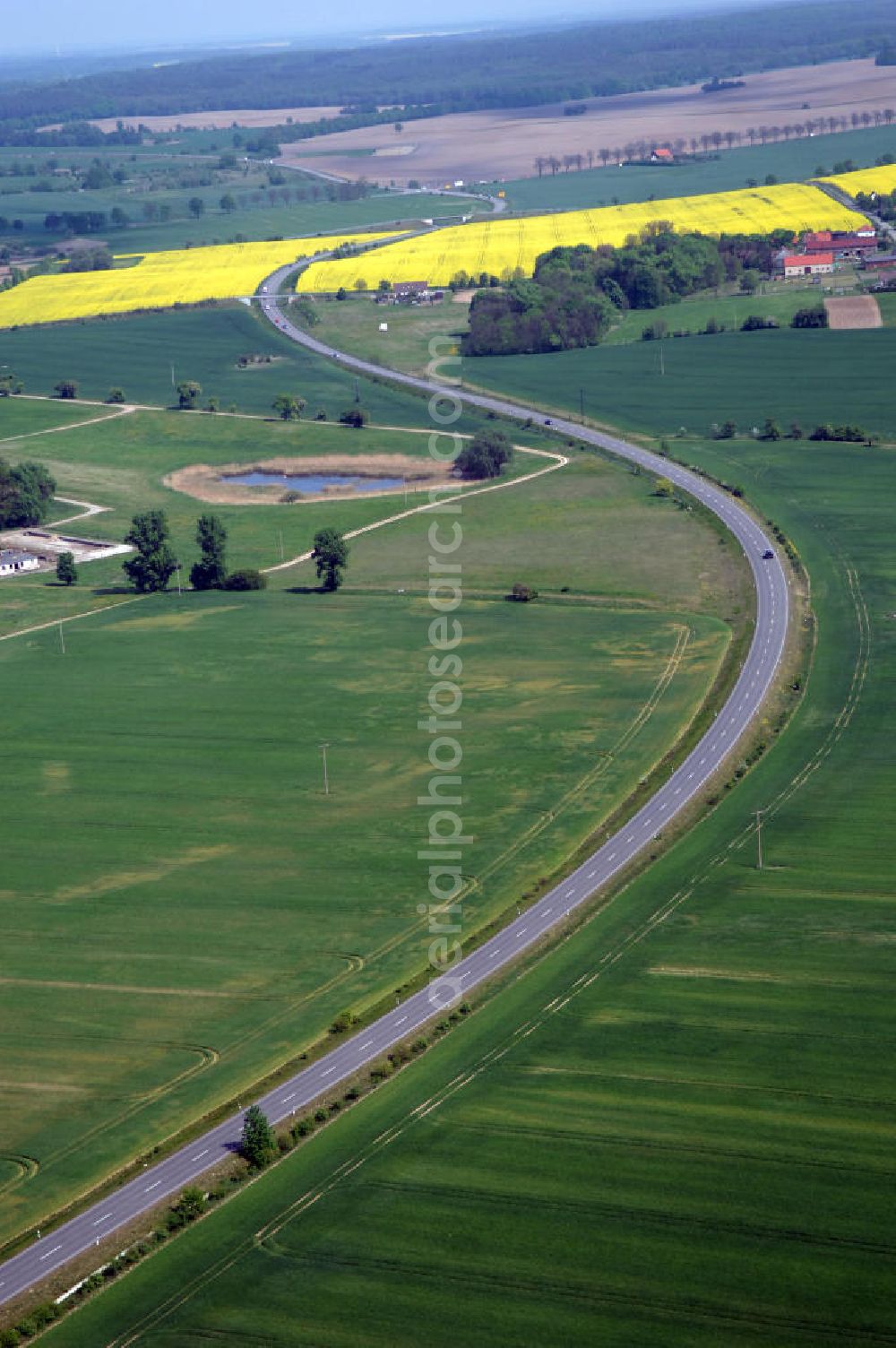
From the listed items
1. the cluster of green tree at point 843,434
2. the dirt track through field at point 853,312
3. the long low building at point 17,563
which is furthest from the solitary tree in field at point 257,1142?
the dirt track through field at point 853,312

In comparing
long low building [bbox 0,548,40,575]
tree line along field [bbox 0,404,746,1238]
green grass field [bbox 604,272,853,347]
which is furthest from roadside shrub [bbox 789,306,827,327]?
long low building [bbox 0,548,40,575]

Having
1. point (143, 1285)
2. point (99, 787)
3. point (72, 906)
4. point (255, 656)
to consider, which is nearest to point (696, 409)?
point (255, 656)

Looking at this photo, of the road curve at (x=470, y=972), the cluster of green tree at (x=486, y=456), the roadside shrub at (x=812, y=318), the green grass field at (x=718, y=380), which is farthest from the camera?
the roadside shrub at (x=812, y=318)

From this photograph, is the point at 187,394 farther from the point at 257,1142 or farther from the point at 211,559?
the point at 257,1142

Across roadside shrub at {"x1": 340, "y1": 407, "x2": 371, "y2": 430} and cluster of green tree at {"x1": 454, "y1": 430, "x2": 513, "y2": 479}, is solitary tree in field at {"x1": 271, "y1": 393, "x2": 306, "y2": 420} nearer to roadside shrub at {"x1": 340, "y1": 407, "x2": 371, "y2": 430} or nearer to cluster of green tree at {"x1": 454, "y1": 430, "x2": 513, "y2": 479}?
roadside shrub at {"x1": 340, "y1": 407, "x2": 371, "y2": 430}

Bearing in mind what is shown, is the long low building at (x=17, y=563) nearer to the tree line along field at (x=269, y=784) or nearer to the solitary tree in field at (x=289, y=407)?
the tree line along field at (x=269, y=784)

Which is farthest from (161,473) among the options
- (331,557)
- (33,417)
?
(331,557)
